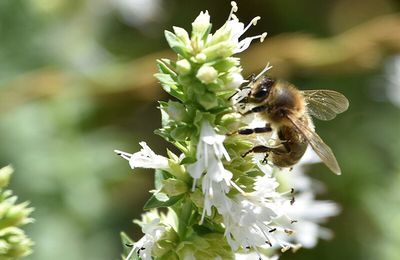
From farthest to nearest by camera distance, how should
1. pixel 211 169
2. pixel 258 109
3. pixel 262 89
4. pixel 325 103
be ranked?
pixel 325 103 → pixel 262 89 → pixel 258 109 → pixel 211 169

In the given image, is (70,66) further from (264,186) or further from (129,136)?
(264,186)

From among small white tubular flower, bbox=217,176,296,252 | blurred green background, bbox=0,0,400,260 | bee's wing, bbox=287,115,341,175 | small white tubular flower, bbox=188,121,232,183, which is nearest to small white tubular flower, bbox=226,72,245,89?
small white tubular flower, bbox=188,121,232,183

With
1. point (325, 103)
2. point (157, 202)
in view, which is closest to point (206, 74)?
point (157, 202)

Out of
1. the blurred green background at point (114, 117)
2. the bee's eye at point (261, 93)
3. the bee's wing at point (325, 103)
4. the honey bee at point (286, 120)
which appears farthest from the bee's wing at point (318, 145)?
the blurred green background at point (114, 117)

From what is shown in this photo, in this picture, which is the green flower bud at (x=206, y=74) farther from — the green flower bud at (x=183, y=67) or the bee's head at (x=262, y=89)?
the bee's head at (x=262, y=89)

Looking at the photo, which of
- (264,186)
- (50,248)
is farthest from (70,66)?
(264,186)

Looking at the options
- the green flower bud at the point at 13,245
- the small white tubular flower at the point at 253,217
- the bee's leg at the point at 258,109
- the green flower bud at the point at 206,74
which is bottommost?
the small white tubular flower at the point at 253,217

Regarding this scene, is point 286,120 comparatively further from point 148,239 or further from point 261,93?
point 148,239
